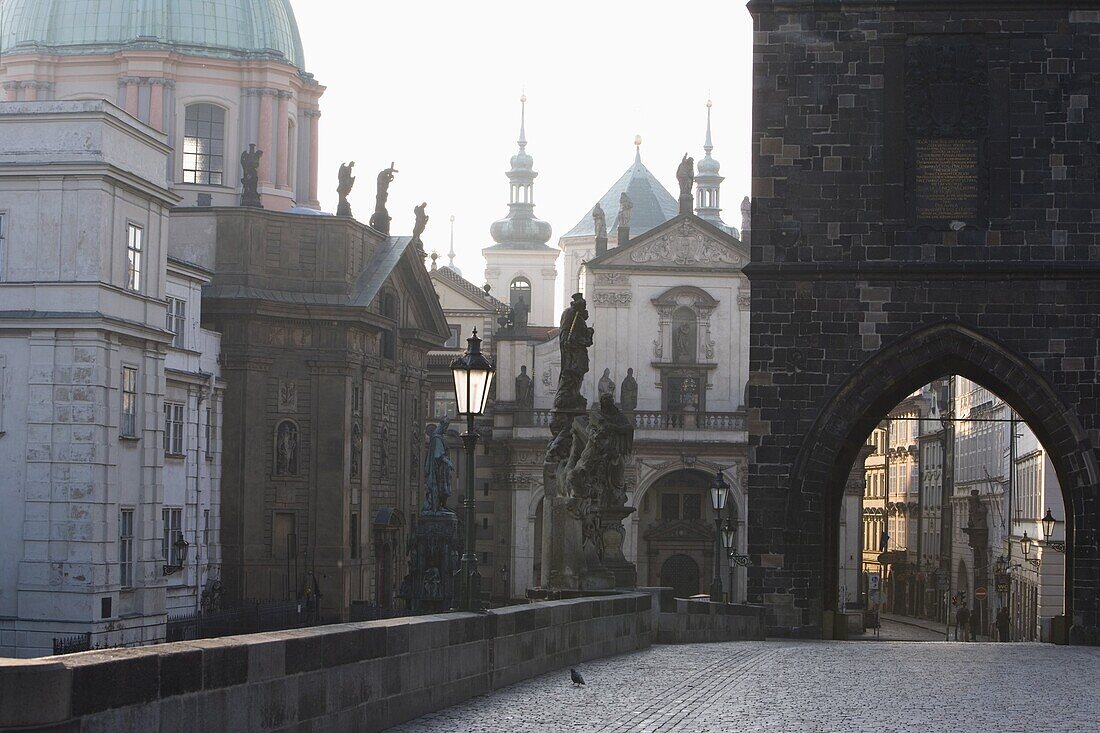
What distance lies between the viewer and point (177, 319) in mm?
49281

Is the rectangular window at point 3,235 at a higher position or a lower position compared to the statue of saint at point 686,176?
lower

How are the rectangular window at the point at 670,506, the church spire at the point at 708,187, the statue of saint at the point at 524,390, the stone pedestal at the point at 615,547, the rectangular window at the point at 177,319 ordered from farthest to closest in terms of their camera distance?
the church spire at the point at 708,187
the rectangular window at the point at 670,506
the statue of saint at the point at 524,390
the rectangular window at the point at 177,319
the stone pedestal at the point at 615,547

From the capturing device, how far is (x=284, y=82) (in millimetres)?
63281

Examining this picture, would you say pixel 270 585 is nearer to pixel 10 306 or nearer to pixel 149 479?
pixel 149 479

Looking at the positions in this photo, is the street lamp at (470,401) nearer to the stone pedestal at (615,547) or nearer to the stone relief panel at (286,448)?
the stone pedestal at (615,547)

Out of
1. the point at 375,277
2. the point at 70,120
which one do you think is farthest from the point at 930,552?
the point at 70,120

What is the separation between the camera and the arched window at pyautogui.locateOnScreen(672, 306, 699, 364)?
249 ft

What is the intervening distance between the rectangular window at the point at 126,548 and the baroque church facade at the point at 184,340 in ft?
0.28

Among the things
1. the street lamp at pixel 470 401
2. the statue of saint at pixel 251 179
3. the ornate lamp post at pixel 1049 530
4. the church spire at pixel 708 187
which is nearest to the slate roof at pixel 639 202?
the church spire at pixel 708 187

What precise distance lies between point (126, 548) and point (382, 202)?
77.0 ft

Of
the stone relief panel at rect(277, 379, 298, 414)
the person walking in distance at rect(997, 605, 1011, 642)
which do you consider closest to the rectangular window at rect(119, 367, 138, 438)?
the stone relief panel at rect(277, 379, 298, 414)

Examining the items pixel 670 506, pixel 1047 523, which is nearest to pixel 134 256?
pixel 1047 523

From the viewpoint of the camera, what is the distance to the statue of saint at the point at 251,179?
5678 cm

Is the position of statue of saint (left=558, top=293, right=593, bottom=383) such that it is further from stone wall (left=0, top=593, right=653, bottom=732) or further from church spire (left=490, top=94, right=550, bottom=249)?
church spire (left=490, top=94, right=550, bottom=249)
